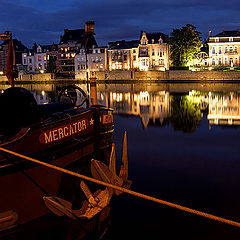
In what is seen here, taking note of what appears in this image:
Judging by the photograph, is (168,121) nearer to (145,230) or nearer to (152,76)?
(145,230)

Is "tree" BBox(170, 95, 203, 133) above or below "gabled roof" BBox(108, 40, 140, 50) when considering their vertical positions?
below

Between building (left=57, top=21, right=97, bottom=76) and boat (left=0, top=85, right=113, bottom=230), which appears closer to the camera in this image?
boat (left=0, top=85, right=113, bottom=230)

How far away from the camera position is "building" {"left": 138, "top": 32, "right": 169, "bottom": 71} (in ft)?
256

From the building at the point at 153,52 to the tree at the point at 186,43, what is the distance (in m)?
3.60

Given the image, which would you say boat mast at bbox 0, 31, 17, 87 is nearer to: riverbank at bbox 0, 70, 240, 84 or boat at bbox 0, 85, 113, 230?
boat at bbox 0, 85, 113, 230

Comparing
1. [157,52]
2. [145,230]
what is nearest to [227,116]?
[145,230]

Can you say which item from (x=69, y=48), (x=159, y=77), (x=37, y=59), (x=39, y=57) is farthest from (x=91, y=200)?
(x=37, y=59)

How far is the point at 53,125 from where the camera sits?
251 inches

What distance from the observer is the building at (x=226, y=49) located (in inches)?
2982

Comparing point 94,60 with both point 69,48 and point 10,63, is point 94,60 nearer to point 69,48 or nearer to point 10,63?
point 69,48

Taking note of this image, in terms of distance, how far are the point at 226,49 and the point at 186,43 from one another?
41.8 ft

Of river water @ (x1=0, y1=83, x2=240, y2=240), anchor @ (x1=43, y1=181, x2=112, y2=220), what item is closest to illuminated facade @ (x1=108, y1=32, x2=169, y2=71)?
river water @ (x1=0, y1=83, x2=240, y2=240)

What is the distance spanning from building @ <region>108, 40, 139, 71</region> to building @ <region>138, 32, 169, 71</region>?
203cm

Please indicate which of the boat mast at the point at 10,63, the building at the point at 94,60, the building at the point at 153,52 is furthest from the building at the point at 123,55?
the boat mast at the point at 10,63
